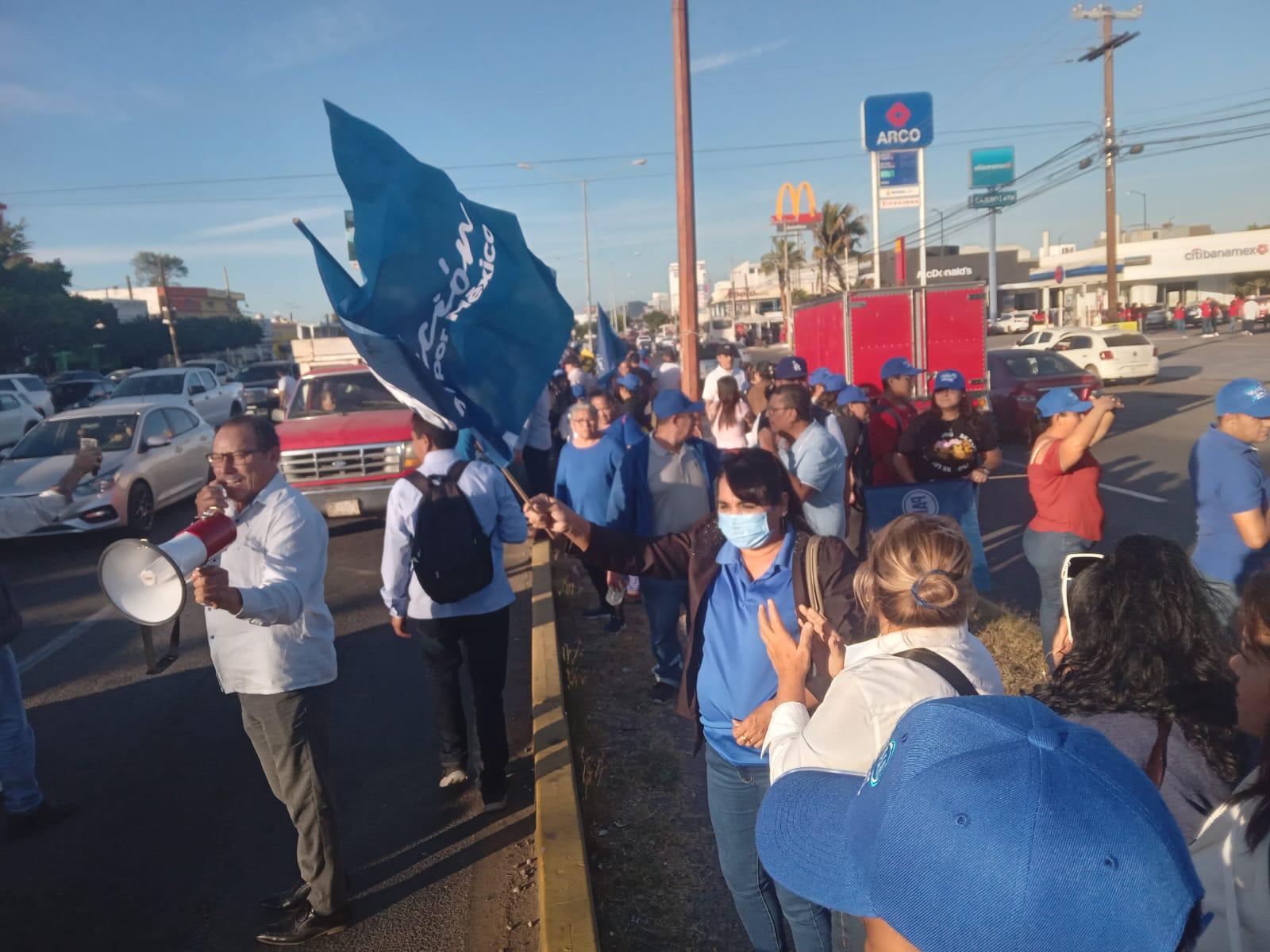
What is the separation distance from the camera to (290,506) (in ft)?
10.9

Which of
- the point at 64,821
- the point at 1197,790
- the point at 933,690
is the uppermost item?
the point at 933,690

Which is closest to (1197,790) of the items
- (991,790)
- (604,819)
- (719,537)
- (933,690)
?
(933,690)

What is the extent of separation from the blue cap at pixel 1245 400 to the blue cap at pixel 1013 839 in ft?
12.1

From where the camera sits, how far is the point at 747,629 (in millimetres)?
2840

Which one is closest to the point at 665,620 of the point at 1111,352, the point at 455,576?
the point at 455,576

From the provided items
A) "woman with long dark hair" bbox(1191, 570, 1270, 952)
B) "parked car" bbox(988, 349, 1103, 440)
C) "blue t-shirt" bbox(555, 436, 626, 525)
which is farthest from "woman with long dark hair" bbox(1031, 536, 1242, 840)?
"parked car" bbox(988, 349, 1103, 440)

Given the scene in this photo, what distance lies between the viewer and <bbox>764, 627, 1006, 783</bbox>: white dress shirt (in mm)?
1918

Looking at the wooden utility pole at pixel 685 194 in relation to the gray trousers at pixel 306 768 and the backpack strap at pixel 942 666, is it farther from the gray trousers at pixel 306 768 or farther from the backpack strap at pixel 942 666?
the backpack strap at pixel 942 666

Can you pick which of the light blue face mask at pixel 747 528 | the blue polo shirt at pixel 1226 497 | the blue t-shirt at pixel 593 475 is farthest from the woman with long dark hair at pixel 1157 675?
the blue t-shirt at pixel 593 475

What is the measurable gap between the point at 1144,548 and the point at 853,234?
2423 inches

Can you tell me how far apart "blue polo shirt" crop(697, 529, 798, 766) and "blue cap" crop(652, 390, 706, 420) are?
257cm

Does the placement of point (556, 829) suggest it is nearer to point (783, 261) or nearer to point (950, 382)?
point (950, 382)

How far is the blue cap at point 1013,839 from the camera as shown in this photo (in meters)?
1.05

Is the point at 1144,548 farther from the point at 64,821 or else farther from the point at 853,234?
the point at 853,234
